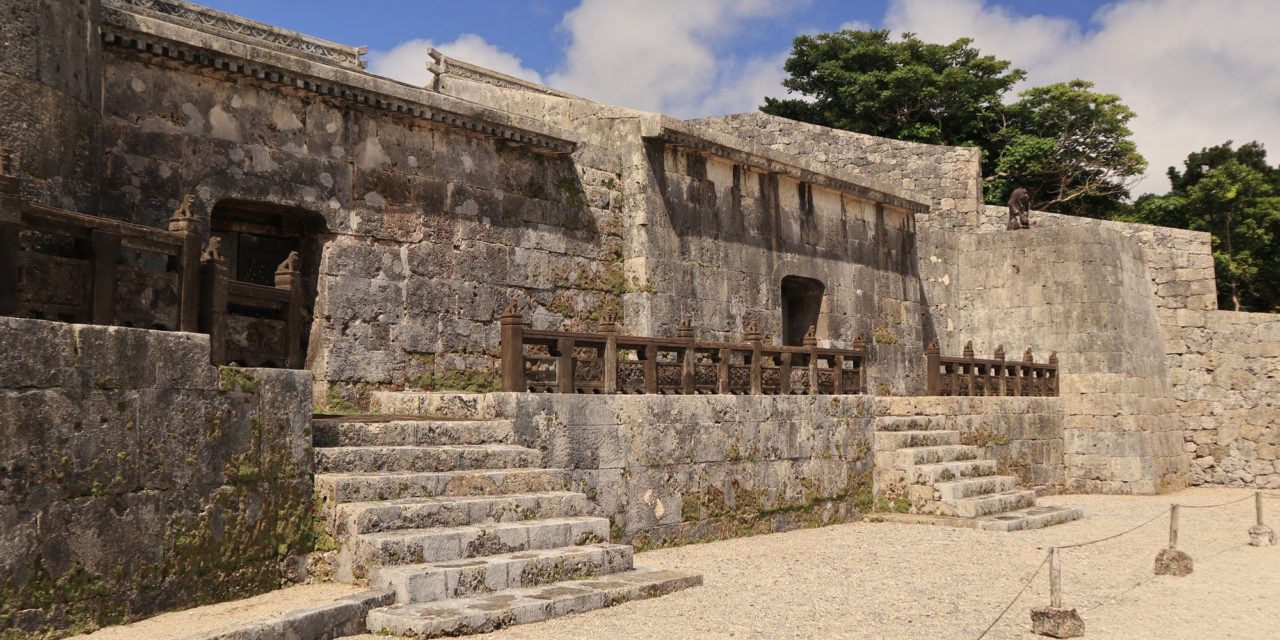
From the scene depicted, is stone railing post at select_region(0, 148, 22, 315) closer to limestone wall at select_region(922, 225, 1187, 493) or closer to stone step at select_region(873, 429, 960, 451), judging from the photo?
stone step at select_region(873, 429, 960, 451)

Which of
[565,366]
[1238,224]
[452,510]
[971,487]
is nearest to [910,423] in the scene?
[971,487]

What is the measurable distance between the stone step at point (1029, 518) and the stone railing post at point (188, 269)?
8.90 m

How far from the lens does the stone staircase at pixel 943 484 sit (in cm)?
1217

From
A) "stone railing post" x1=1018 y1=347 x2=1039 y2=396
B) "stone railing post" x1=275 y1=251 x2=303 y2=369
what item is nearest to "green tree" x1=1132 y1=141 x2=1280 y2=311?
"stone railing post" x1=1018 y1=347 x2=1039 y2=396

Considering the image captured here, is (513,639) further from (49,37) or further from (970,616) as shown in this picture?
(49,37)

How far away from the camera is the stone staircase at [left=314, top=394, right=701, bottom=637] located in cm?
623

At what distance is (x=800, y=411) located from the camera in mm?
11648

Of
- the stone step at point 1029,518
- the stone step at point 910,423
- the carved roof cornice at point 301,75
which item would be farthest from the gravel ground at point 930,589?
the carved roof cornice at point 301,75

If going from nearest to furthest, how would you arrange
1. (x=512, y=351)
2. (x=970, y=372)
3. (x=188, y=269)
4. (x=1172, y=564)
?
1. (x=188, y=269)
2. (x=512, y=351)
3. (x=1172, y=564)
4. (x=970, y=372)

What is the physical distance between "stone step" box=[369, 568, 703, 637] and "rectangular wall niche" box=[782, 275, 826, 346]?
9.09m

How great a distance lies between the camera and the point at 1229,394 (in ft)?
62.8

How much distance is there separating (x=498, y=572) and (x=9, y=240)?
3.35 m

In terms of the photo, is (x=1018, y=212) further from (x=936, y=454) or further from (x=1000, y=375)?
(x=936, y=454)

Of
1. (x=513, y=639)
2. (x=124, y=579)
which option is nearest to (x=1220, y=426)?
(x=513, y=639)
